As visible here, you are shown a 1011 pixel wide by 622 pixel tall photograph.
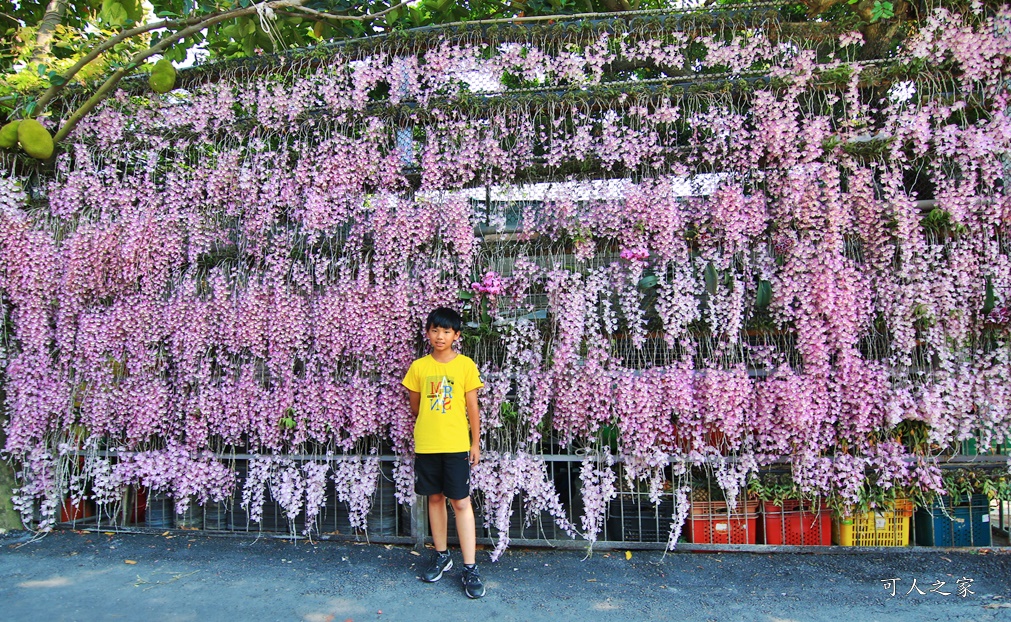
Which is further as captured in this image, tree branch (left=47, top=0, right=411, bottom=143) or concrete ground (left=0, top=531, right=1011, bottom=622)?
tree branch (left=47, top=0, right=411, bottom=143)

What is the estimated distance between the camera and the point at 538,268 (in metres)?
4.17

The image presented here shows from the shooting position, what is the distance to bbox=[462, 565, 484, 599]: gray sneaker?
10.8ft

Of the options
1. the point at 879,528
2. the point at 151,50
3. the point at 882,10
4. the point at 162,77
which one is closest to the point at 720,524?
the point at 879,528

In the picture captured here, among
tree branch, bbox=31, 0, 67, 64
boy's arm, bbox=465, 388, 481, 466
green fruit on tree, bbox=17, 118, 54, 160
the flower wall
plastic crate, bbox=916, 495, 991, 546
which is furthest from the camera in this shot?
tree branch, bbox=31, 0, 67, 64

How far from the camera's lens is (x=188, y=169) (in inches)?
187

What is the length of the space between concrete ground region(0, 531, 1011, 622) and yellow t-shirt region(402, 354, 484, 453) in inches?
34.8

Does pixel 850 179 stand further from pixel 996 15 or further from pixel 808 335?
pixel 996 15

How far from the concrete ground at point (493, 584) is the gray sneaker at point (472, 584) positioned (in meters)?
0.05

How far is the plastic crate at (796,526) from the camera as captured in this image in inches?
159

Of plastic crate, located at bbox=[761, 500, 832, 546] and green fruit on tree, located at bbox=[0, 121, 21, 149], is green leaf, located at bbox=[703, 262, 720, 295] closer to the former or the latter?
plastic crate, located at bbox=[761, 500, 832, 546]

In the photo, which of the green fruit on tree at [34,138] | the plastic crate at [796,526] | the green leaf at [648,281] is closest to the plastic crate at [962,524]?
the plastic crate at [796,526]

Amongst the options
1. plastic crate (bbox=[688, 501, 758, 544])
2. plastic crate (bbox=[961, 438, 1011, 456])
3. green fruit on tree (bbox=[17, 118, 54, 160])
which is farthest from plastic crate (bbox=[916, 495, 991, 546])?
green fruit on tree (bbox=[17, 118, 54, 160])

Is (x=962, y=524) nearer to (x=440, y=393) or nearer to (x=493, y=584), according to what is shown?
(x=493, y=584)

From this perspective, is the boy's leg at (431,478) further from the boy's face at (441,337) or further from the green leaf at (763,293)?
the green leaf at (763,293)
